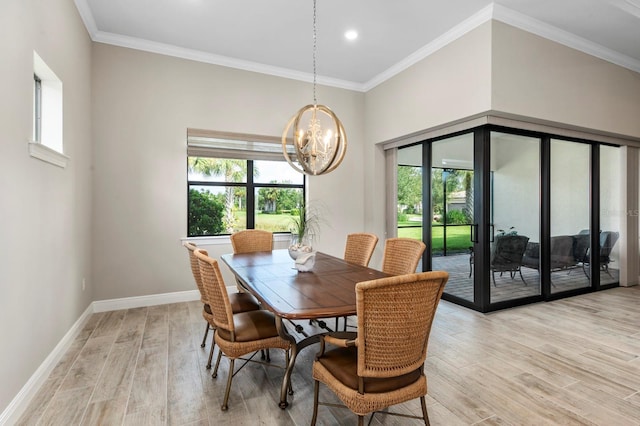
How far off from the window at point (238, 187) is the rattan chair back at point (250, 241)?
876 mm

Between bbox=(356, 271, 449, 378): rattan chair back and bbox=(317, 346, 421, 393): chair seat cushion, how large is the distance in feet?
0.23

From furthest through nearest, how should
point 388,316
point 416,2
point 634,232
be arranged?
point 634,232
point 416,2
point 388,316

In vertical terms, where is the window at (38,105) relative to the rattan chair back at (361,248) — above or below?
above

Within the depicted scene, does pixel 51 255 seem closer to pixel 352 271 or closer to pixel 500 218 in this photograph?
pixel 352 271

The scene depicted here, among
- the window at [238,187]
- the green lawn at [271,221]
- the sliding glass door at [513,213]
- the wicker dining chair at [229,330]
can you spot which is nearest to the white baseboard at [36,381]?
the wicker dining chair at [229,330]

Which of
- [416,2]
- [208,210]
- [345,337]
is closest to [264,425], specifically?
[345,337]

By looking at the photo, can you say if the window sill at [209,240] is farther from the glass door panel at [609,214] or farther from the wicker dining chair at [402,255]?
the glass door panel at [609,214]

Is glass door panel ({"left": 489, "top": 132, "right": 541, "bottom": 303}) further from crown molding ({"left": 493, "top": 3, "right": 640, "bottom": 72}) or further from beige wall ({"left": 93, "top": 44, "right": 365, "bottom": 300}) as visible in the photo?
beige wall ({"left": 93, "top": 44, "right": 365, "bottom": 300})

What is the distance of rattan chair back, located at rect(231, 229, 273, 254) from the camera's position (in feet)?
12.8

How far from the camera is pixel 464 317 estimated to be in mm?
3766

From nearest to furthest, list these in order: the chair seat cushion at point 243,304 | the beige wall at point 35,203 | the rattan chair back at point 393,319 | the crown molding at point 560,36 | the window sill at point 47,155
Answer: the rattan chair back at point 393,319
the beige wall at point 35,203
the window sill at point 47,155
the chair seat cushion at point 243,304
the crown molding at point 560,36

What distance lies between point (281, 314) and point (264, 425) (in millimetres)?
767

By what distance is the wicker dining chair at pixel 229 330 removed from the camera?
6.51 feet

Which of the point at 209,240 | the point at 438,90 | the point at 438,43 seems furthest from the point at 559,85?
the point at 209,240
